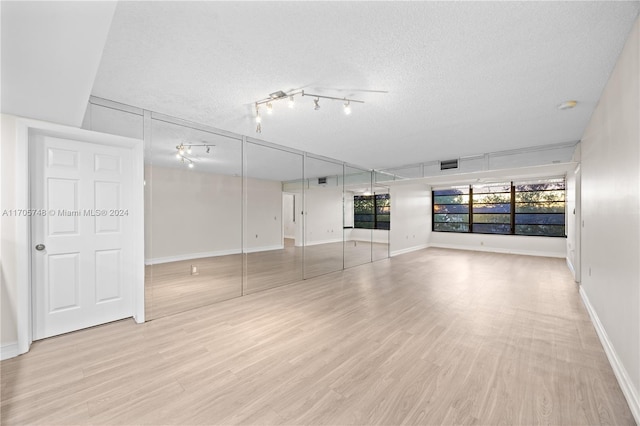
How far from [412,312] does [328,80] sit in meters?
3.00

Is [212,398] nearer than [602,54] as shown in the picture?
Yes

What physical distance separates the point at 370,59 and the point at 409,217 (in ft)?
23.7

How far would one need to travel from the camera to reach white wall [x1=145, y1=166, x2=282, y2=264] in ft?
11.1

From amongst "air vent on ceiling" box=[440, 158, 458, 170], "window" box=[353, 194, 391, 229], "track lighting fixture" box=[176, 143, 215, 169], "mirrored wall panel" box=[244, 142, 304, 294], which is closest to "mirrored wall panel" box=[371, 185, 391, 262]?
"window" box=[353, 194, 391, 229]

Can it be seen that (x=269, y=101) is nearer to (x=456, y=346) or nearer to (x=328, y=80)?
(x=328, y=80)

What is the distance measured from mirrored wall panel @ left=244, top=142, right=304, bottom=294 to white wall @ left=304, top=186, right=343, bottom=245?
0.27 m

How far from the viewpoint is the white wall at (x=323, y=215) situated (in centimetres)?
610

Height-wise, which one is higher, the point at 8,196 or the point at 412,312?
the point at 8,196

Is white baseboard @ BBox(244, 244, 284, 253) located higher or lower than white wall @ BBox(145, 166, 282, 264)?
lower

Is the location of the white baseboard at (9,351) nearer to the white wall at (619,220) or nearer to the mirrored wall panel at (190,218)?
the mirrored wall panel at (190,218)

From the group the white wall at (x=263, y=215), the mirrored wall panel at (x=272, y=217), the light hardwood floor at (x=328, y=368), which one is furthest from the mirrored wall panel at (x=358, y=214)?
the light hardwood floor at (x=328, y=368)

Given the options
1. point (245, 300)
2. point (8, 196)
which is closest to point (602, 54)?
point (245, 300)

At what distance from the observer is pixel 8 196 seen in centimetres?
245

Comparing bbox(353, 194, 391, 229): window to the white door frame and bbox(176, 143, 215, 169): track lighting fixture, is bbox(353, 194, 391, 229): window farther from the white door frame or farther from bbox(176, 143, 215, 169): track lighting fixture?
the white door frame
